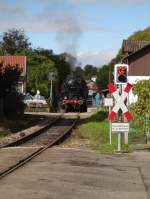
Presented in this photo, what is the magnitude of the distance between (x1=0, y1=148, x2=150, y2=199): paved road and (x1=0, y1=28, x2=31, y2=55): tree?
118 m

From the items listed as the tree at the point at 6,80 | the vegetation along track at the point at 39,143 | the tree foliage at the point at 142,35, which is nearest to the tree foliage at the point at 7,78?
the tree at the point at 6,80

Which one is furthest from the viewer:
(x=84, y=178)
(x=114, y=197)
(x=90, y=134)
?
(x=90, y=134)

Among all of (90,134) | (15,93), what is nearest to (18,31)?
(15,93)

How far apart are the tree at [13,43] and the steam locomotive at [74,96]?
2882 inches

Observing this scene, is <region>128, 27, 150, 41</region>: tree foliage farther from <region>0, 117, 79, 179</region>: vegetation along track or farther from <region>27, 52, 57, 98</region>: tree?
<region>0, 117, 79, 179</region>: vegetation along track

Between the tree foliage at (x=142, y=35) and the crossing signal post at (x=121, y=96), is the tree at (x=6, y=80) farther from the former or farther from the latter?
the tree foliage at (x=142, y=35)

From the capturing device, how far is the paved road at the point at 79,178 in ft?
35.8

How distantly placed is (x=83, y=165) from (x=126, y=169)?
1.07 meters

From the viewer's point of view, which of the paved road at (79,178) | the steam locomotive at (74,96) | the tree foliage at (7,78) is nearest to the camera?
the paved road at (79,178)

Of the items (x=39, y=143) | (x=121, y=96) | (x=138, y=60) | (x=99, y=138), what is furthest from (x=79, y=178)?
(x=138, y=60)

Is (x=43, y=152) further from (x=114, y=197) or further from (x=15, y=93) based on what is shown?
(x=15, y=93)

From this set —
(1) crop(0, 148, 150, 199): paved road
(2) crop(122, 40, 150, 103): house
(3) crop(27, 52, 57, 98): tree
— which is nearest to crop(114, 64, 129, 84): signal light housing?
(1) crop(0, 148, 150, 199): paved road

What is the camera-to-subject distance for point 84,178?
42.0 feet

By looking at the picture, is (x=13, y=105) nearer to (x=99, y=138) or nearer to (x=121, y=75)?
(x=99, y=138)
